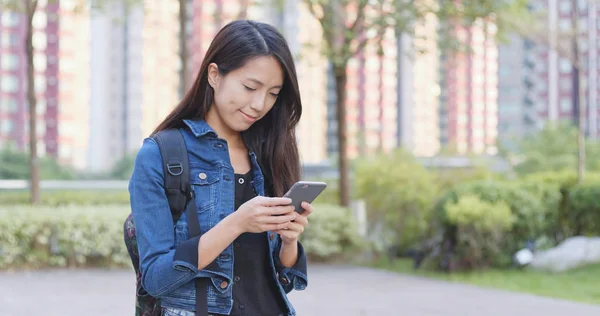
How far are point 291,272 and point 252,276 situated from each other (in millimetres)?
152

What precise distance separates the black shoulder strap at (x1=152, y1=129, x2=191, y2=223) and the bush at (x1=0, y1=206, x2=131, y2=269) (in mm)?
9961

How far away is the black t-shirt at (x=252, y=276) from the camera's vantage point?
205cm

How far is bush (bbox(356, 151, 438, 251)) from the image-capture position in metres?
12.7

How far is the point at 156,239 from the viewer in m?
1.92

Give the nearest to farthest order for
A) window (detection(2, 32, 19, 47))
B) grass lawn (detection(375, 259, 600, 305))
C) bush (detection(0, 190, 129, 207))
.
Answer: grass lawn (detection(375, 259, 600, 305))
bush (detection(0, 190, 129, 207))
window (detection(2, 32, 19, 47))

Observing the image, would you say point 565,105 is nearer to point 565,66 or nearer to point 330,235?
point 565,66

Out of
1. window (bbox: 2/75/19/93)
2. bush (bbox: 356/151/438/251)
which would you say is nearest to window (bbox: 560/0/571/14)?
window (bbox: 2/75/19/93)

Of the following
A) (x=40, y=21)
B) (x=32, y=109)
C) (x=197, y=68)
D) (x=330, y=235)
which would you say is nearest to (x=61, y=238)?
(x=32, y=109)

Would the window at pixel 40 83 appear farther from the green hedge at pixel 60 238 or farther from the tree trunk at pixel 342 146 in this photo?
the green hedge at pixel 60 238

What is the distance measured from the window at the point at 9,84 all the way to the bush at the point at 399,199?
244 feet

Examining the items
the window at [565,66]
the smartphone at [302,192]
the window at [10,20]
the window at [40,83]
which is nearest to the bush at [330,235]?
the smartphone at [302,192]

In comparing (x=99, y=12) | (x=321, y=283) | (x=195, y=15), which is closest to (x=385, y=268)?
(x=321, y=283)

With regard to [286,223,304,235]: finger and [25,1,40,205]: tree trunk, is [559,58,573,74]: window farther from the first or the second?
[286,223,304,235]: finger

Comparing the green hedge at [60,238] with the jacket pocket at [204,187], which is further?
the green hedge at [60,238]
